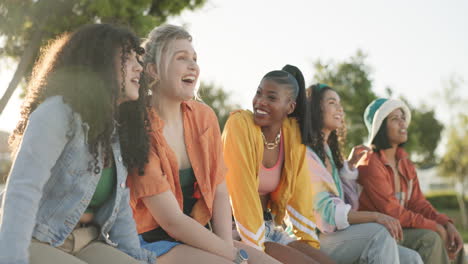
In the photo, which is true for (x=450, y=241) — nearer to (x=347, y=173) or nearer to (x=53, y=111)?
(x=347, y=173)

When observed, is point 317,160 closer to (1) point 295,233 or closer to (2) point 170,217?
(1) point 295,233

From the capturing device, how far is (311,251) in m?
3.89

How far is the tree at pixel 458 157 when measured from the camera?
2882 cm

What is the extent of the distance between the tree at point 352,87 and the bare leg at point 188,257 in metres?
13.3

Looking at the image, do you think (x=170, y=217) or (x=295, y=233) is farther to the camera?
(x=295, y=233)

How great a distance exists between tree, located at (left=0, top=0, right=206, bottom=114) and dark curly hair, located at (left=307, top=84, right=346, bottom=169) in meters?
4.21

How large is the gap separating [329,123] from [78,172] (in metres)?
2.70

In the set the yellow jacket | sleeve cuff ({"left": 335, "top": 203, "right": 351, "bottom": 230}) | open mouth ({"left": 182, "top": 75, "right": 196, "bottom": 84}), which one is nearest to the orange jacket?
sleeve cuff ({"left": 335, "top": 203, "right": 351, "bottom": 230})

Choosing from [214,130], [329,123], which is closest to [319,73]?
[329,123]

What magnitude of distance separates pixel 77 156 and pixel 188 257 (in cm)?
79

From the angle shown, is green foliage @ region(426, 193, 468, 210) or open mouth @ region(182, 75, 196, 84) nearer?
open mouth @ region(182, 75, 196, 84)

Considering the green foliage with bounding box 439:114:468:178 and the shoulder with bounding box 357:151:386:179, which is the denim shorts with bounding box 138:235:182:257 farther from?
the green foliage with bounding box 439:114:468:178

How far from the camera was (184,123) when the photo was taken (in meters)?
3.29

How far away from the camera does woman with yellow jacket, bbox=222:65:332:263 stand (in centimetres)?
371
